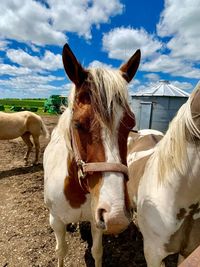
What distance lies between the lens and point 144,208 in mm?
2004

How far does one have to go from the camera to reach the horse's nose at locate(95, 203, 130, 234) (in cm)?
135

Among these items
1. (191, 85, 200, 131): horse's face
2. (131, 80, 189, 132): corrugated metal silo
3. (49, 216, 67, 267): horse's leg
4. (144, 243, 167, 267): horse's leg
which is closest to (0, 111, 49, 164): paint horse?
(131, 80, 189, 132): corrugated metal silo

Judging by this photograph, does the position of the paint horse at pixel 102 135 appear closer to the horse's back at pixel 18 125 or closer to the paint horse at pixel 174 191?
the paint horse at pixel 174 191

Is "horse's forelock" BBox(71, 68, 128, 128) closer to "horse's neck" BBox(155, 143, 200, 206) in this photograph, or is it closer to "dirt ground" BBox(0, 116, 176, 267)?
"horse's neck" BBox(155, 143, 200, 206)

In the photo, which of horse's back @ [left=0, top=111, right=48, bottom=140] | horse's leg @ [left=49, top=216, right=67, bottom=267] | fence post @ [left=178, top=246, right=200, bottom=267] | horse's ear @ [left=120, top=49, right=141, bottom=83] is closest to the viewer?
fence post @ [left=178, top=246, right=200, bottom=267]

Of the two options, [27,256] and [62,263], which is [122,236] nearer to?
[62,263]

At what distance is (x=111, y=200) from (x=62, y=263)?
6.14 ft

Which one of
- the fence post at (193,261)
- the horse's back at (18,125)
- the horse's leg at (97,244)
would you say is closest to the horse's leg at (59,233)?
the horse's leg at (97,244)

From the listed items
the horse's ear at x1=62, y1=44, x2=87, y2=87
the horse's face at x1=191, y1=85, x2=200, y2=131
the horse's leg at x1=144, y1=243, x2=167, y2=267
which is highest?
the horse's ear at x1=62, y1=44, x2=87, y2=87

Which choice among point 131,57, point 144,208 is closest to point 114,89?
point 131,57

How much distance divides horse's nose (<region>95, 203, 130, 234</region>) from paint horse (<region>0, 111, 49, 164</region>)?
6.15 m

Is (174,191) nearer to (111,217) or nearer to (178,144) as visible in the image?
(178,144)

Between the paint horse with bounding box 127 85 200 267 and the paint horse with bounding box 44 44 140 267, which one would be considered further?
the paint horse with bounding box 127 85 200 267

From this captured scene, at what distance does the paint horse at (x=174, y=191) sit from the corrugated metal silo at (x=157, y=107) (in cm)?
790
